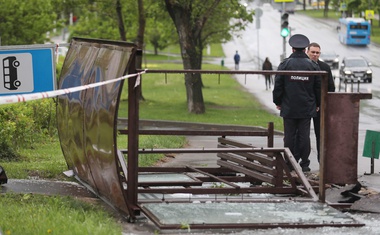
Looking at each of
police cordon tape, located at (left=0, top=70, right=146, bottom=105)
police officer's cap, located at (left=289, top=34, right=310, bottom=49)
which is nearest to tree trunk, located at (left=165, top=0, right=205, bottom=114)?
police officer's cap, located at (left=289, top=34, right=310, bottom=49)

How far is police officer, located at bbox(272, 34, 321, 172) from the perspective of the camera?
13.1 meters

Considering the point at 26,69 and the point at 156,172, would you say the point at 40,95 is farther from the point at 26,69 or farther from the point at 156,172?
the point at 156,172

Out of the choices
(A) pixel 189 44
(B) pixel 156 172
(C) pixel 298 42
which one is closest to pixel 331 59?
(A) pixel 189 44

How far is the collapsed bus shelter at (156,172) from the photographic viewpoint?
934 centimetres

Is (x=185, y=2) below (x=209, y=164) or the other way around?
the other way around

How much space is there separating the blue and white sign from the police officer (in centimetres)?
293

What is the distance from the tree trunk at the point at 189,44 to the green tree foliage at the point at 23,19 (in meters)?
7.63

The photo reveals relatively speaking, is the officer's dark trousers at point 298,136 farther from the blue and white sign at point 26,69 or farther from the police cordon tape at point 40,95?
the police cordon tape at point 40,95

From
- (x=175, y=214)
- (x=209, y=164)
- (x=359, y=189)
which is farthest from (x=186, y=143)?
(x=175, y=214)

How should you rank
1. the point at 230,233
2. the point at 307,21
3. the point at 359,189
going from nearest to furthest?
the point at 230,233 < the point at 359,189 < the point at 307,21

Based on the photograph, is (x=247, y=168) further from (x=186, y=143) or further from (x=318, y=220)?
(x=186, y=143)

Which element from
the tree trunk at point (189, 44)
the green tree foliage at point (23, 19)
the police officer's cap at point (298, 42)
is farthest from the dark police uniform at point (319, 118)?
the green tree foliage at point (23, 19)

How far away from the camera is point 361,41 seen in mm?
86438

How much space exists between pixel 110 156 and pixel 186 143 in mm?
11404
